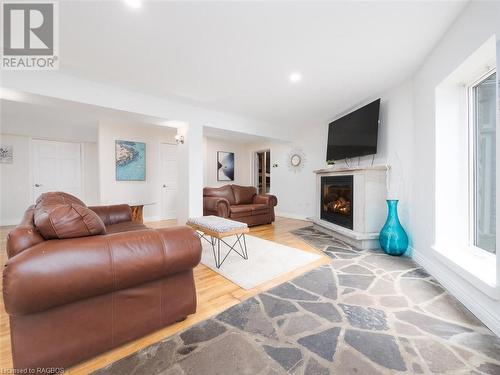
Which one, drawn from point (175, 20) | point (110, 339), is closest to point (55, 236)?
point (110, 339)

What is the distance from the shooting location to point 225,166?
6793mm

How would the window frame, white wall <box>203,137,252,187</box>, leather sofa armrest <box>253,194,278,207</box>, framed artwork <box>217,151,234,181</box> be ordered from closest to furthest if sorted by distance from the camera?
the window frame → leather sofa armrest <box>253,194,278,207</box> → white wall <box>203,137,252,187</box> → framed artwork <box>217,151,234,181</box>

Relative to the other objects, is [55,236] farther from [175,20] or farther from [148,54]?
[148,54]

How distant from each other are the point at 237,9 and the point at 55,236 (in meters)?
2.01

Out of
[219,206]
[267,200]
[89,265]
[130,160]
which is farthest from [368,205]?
[130,160]

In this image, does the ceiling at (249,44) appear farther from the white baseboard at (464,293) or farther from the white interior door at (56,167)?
the white interior door at (56,167)

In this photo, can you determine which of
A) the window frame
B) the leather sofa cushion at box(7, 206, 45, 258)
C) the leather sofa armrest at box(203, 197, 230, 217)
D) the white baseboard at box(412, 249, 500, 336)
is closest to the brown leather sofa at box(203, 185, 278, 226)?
the leather sofa armrest at box(203, 197, 230, 217)

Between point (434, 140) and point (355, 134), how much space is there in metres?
1.59

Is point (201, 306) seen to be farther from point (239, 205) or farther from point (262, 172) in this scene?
point (262, 172)

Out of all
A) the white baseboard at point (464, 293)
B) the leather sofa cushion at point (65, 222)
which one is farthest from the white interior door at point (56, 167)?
the white baseboard at point (464, 293)

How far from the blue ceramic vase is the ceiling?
70.3 inches

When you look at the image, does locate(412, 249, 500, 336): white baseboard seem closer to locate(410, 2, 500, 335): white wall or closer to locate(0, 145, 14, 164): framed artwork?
locate(410, 2, 500, 335): white wall

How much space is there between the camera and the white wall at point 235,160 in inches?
254

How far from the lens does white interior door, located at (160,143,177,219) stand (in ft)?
18.5
